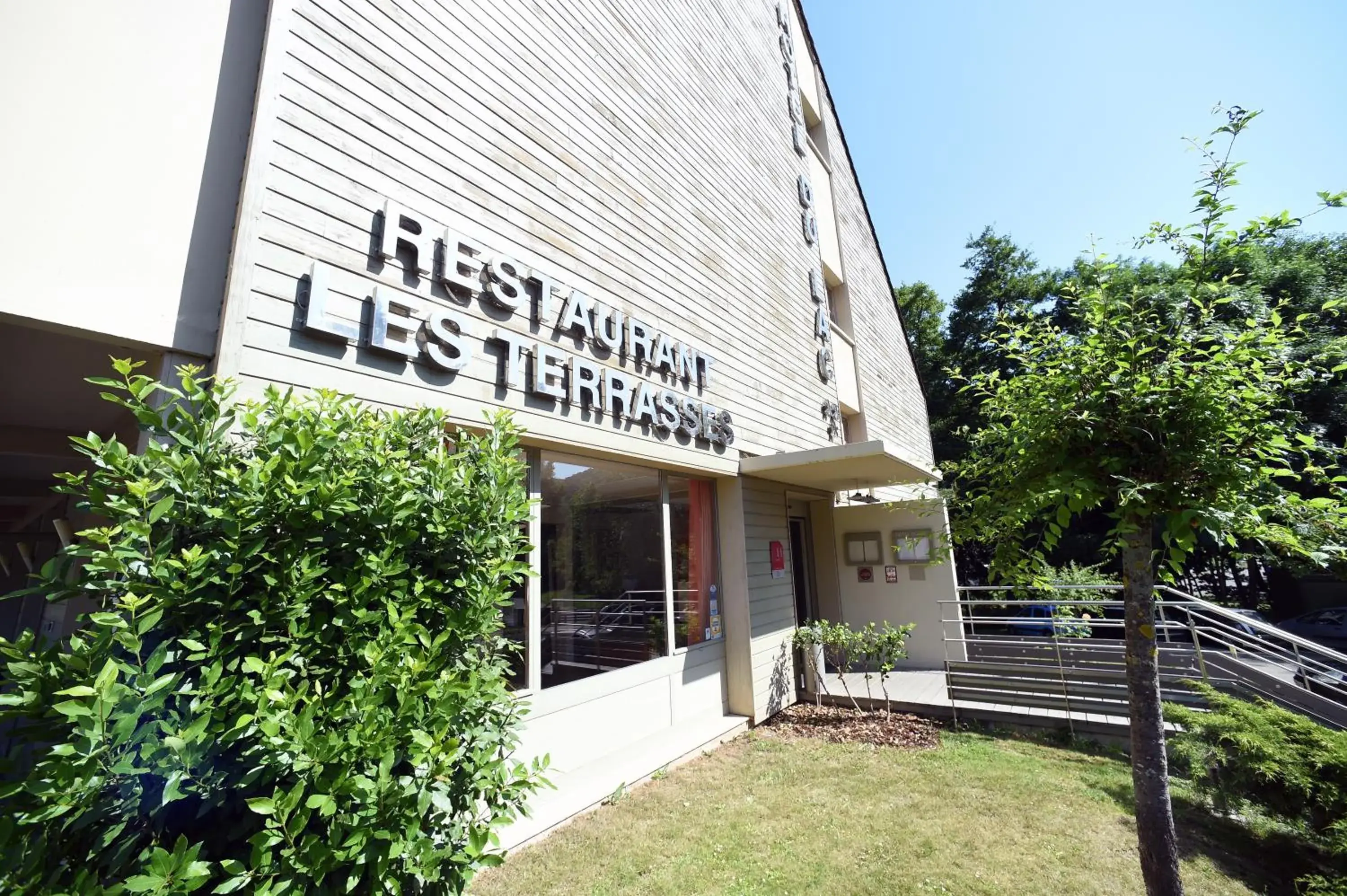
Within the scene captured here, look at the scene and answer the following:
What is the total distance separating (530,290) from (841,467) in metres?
4.45

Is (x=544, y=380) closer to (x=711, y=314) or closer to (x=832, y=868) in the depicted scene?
(x=711, y=314)

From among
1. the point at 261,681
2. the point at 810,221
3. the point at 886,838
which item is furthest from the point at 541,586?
the point at 810,221

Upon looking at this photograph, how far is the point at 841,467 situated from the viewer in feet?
22.7

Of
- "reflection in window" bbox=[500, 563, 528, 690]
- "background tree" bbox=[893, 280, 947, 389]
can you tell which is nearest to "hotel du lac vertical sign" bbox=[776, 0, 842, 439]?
"reflection in window" bbox=[500, 563, 528, 690]

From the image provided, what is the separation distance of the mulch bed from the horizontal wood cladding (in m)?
3.32

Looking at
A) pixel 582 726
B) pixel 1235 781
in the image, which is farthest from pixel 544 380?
pixel 1235 781

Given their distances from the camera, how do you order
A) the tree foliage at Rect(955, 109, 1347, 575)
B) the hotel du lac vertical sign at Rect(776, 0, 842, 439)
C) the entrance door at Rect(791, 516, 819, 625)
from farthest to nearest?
the hotel du lac vertical sign at Rect(776, 0, 842, 439) → the entrance door at Rect(791, 516, 819, 625) → the tree foliage at Rect(955, 109, 1347, 575)

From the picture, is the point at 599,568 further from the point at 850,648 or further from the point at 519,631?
the point at 850,648

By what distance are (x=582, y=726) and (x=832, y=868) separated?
2220mm

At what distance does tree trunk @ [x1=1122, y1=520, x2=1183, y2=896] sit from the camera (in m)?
2.65

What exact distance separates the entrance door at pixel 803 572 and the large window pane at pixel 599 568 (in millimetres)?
4062

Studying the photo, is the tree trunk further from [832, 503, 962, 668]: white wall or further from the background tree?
the background tree

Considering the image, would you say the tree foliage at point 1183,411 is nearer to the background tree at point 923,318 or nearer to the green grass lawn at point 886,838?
the green grass lawn at point 886,838

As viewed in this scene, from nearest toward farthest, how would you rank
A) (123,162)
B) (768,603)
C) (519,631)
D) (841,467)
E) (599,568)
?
(123,162)
(519,631)
(599,568)
(841,467)
(768,603)
